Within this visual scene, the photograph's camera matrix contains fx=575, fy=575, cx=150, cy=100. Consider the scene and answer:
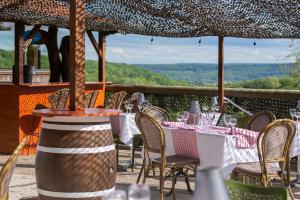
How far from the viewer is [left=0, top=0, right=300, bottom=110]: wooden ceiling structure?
→ 738 centimetres

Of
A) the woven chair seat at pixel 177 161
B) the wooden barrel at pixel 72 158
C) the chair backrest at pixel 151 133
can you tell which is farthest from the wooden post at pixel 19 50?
the wooden barrel at pixel 72 158

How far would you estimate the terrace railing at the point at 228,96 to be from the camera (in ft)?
35.0

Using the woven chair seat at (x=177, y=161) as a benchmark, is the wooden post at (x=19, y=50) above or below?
above

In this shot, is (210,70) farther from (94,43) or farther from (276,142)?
(276,142)

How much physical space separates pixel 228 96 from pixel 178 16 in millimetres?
3597

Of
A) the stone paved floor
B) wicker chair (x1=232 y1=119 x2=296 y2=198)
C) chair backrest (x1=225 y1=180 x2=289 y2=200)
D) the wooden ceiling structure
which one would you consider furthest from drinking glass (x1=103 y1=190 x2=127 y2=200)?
the wooden ceiling structure

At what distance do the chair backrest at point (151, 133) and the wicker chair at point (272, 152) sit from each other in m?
0.77

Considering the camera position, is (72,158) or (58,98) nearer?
(72,158)

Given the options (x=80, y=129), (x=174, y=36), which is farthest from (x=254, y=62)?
(x=80, y=129)

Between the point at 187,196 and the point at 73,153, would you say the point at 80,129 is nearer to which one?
the point at 73,153

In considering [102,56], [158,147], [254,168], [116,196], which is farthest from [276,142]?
[102,56]

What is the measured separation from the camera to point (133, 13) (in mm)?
8461

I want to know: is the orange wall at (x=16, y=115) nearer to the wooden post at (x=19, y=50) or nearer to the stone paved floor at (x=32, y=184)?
the wooden post at (x=19, y=50)

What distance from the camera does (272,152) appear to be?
5.44m
